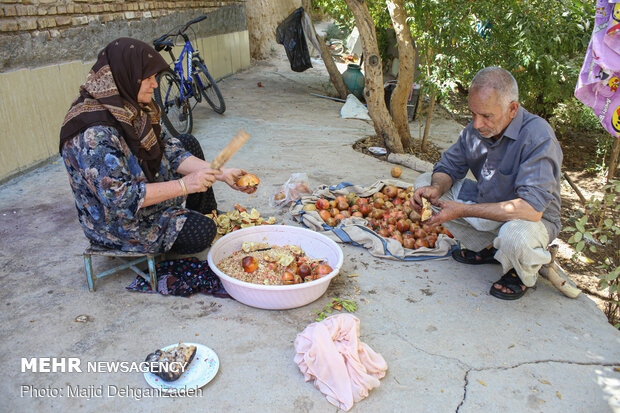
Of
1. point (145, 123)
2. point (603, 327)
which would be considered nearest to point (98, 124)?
point (145, 123)

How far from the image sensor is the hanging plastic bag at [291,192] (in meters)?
3.95

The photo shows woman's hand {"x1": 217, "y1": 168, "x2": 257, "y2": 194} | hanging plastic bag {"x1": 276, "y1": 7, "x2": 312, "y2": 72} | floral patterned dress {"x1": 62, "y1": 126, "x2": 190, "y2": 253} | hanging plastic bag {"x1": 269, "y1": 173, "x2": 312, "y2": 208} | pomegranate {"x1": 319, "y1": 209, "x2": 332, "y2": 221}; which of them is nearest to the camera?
floral patterned dress {"x1": 62, "y1": 126, "x2": 190, "y2": 253}

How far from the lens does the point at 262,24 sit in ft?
41.6

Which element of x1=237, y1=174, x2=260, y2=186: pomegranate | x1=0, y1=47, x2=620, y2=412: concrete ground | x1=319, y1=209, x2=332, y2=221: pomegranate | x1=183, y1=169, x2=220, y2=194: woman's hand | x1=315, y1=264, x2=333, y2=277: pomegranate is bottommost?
x1=0, y1=47, x2=620, y2=412: concrete ground

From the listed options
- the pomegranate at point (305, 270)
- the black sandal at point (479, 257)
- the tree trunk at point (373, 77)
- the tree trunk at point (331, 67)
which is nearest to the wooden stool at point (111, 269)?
the pomegranate at point (305, 270)

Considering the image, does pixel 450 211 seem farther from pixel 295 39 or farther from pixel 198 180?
pixel 295 39

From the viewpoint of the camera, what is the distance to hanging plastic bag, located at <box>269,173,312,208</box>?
395 cm

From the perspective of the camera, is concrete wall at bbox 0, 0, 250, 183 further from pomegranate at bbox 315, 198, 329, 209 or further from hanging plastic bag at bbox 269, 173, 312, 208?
pomegranate at bbox 315, 198, 329, 209

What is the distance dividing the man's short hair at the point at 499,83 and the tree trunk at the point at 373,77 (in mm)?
2964

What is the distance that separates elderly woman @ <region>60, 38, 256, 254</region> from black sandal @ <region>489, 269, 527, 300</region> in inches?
70.4

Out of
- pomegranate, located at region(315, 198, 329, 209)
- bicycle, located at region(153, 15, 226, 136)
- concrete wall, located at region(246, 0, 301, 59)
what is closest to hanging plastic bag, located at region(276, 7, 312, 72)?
bicycle, located at region(153, 15, 226, 136)

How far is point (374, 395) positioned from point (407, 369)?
249 millimetres

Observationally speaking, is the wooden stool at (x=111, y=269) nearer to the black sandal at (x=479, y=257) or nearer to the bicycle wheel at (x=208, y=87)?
the black sandal at (x=479, y=257)

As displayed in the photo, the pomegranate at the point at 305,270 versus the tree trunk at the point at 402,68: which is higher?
the tree trunk at the point at 402,68
